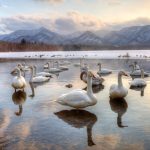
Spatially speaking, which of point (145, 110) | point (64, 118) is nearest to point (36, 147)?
point (64, 118)

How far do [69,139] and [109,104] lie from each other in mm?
5863

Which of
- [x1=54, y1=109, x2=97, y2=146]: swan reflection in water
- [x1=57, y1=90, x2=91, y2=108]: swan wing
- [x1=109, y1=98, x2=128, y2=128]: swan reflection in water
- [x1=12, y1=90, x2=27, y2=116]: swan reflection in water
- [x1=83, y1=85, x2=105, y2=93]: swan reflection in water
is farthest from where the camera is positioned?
[x1=83, y1=85, x2=105, y2=93]: swan reflection in water

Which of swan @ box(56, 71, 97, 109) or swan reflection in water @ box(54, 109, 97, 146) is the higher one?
swan @ box(56, 71, 97, 109)

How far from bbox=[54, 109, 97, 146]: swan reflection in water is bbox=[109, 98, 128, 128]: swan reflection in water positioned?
1.07 meters

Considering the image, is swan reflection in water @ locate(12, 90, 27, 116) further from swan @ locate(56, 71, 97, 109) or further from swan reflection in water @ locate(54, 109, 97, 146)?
swan @ locate(56, 71, 97, 109)

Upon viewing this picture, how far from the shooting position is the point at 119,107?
15859mm

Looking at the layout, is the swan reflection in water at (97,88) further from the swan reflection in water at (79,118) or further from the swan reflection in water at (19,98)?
the swan reflection in water at (79,118)

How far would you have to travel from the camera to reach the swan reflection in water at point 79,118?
12.7 metres

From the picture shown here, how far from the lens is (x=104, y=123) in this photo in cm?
1293

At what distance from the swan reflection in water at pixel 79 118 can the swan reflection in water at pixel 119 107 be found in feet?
3.51

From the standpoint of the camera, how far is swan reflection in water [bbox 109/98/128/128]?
13906 mm

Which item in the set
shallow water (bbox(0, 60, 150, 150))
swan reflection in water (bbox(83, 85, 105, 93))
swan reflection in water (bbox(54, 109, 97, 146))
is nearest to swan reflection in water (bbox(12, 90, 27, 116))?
shallow water (bbox(0, 60, 150, 150))

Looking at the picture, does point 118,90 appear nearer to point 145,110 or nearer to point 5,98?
point 145,110

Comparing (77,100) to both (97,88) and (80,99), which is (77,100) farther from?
(97,88)
